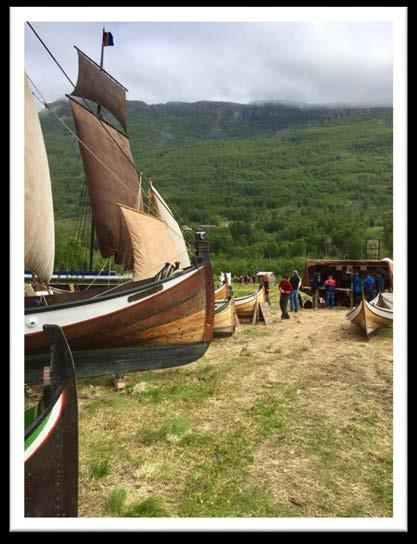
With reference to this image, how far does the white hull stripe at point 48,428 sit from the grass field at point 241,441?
125 centimetres

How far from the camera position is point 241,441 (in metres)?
5.15

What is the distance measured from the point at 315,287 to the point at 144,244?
38.1ft

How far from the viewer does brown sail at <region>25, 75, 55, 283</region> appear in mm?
6184

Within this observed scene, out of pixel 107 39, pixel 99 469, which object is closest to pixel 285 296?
pixel 99 469

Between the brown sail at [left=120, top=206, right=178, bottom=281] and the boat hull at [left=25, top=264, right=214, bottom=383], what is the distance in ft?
6.66

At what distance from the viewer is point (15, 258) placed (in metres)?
2.25

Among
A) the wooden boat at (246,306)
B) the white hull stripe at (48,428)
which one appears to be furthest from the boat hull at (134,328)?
the wooden boat at (246,306)

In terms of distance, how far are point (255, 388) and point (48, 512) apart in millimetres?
4966

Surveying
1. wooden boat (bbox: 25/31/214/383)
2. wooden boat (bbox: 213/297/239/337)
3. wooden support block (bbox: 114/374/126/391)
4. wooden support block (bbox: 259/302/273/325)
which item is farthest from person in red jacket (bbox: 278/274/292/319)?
wooden support block (bbox: 114/374/126/391)

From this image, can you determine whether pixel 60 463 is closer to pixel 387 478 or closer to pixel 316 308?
pixel 387 478

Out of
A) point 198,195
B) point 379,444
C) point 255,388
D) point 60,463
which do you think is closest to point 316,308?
point 255,388

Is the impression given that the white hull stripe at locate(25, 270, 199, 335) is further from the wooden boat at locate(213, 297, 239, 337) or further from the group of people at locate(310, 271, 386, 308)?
the group of people at locate(310, 271, 386, 308)

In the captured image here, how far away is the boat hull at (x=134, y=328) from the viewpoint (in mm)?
7465

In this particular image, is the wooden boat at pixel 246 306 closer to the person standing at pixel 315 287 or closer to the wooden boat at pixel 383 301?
the wooden boat at pixel 383 301
